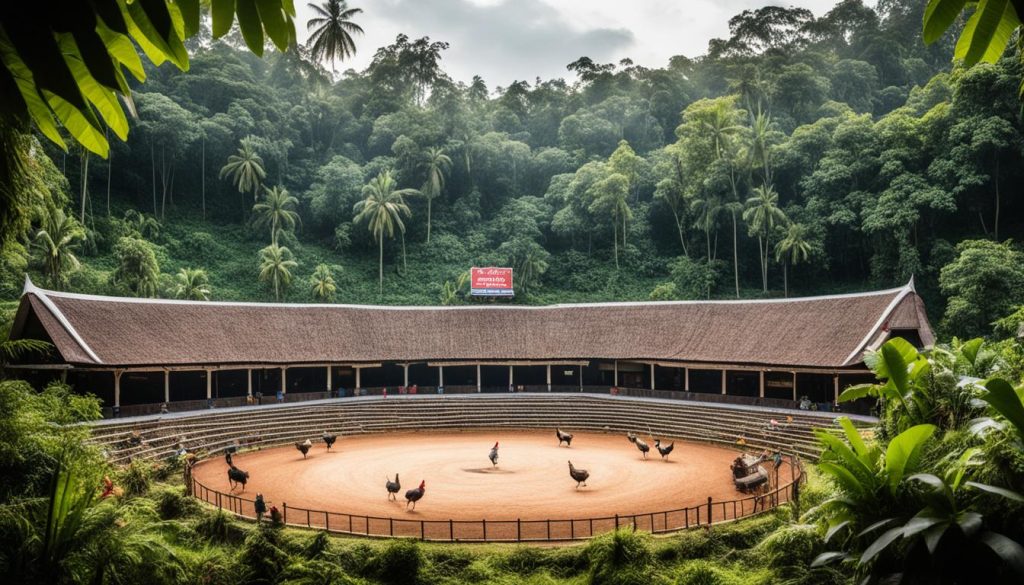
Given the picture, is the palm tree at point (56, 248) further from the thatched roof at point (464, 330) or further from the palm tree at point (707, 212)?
the palm tree at point (707, 212)

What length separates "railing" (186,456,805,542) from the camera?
16109 mm

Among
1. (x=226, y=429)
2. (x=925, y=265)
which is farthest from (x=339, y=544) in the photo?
(x=925, y=265)

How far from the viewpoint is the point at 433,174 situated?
201 feet

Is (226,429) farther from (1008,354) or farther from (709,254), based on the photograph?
(709,254)

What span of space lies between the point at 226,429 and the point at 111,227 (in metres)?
30.7

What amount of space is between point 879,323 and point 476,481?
64.7ft

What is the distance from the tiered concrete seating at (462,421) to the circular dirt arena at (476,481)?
1.38 meters

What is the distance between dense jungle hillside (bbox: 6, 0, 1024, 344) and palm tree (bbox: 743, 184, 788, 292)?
0.27 meters

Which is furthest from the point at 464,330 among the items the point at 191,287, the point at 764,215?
the point at 764,215

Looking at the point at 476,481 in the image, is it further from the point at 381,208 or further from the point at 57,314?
the point at 381,208

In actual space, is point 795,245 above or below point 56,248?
above

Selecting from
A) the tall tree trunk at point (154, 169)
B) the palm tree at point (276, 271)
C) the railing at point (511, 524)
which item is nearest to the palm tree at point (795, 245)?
the railing at point (511, 524)

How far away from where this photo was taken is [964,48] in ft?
8.36

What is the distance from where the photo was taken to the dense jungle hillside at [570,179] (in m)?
43.3
